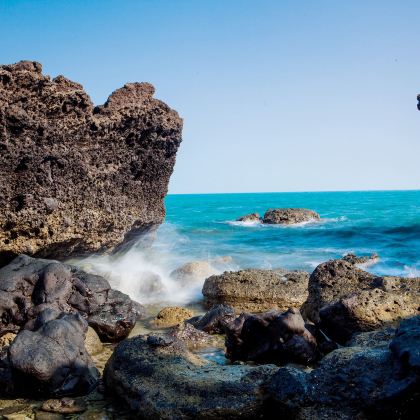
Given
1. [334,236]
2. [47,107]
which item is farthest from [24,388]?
[334,236]

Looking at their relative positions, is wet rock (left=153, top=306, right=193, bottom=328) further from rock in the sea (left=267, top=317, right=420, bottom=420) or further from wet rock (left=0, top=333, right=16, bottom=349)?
rock in the sea (left=267, top=317, right=420, bottom=420)

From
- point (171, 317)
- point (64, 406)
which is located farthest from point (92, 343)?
point (171, 317)

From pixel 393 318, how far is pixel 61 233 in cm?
557

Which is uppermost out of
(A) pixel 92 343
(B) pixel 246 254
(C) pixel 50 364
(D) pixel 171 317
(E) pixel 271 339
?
(C) pixel 50 364

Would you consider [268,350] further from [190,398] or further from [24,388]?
[24,388]

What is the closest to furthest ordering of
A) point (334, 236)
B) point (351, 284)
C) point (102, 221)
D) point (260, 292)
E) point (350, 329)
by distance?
point (350, 329) < point (351, 284) < point (102, 221) < point (260, 292) < point (334, 236)

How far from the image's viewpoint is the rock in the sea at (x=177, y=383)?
12.4 feet

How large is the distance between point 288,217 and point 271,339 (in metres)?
31.7

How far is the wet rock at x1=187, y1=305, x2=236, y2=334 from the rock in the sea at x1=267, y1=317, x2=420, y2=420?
3585 mm

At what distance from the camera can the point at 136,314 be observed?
7.67 metres

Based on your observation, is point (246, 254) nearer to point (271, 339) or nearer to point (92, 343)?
point (92, 343)

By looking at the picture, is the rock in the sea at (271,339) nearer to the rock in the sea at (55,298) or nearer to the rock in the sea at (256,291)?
the rock in the sea at (55,298)

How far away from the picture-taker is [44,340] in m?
4.88

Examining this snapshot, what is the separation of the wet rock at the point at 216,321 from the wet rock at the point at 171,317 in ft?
1.59
